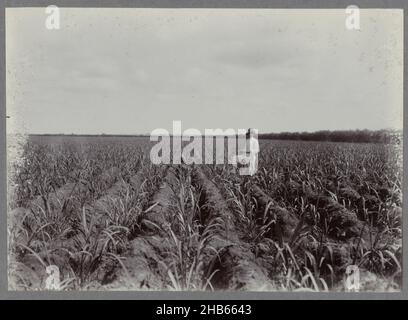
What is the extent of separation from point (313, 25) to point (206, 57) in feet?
3.54

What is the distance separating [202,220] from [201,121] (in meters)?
0.99

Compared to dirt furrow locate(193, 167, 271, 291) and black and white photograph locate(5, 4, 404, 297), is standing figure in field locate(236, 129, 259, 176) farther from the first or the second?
dirt furrow locate(193, 167, 271, 291)

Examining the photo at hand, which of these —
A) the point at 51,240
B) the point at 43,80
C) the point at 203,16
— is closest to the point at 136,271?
the point at 51,240

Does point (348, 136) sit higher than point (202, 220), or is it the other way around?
point (348, 136)

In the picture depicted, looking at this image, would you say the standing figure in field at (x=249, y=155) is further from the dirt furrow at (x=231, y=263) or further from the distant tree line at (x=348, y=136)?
the dirt furrow at (x=231, y=263)

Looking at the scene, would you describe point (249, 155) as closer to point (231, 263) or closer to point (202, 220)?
point (202, 220)

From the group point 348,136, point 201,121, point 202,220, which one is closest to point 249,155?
point 201,121

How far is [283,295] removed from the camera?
3.61 metres

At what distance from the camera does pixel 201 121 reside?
3824 millimetres

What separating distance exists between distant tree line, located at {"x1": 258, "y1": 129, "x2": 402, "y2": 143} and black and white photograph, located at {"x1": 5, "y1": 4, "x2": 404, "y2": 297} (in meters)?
0.02

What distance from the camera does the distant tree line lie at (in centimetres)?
383

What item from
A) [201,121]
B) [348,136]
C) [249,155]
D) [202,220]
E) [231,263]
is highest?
[201,121]

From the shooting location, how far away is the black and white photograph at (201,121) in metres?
3.67

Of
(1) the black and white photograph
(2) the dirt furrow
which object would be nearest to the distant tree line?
(1) the black and white photograph
